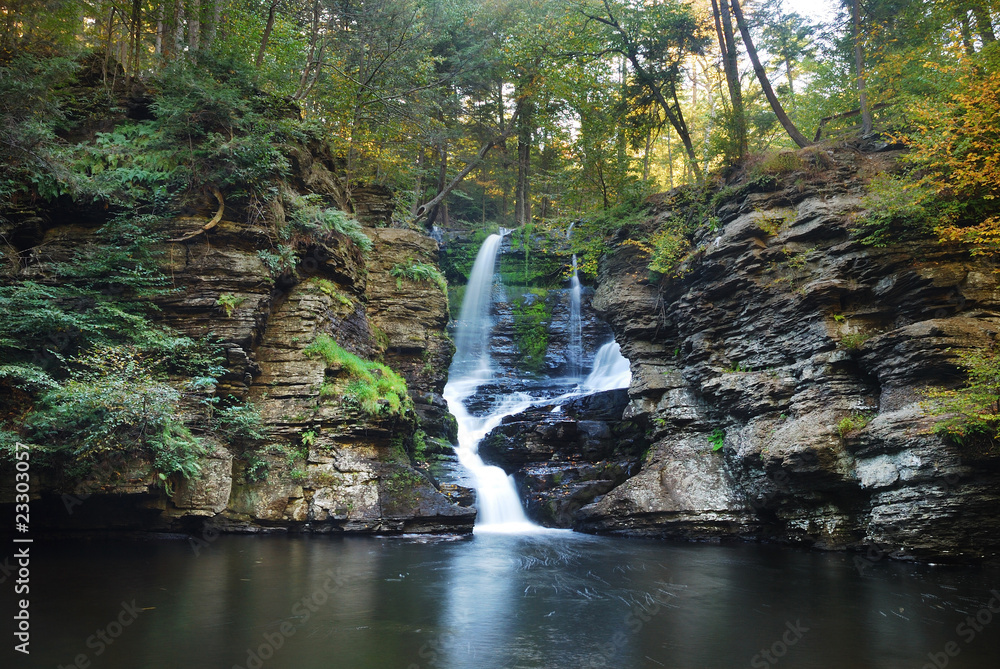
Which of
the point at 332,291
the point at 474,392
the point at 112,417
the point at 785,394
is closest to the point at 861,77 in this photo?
the point at 785,394

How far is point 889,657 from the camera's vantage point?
5.82 metres

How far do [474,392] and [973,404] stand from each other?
14268 millimetres

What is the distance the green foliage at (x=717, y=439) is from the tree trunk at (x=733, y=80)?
844 cm

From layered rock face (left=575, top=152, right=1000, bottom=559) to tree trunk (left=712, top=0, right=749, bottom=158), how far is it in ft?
7.61

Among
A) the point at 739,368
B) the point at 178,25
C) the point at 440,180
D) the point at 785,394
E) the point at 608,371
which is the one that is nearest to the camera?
the point at 785,394

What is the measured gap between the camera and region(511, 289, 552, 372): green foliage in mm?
23406

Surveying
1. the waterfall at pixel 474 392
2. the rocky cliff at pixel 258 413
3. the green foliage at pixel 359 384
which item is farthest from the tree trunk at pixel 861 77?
the rocky cliff at pixel 258 413

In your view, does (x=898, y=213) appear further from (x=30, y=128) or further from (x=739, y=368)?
(x=30, y=128)

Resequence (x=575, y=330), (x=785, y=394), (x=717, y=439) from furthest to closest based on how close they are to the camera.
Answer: (x=575, y=330)
(x=717, y=439)
(x=785, y=394)

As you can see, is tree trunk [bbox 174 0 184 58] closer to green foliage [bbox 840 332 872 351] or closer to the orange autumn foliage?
the orange autumn foliage

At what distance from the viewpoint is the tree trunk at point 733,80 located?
17.1 metres

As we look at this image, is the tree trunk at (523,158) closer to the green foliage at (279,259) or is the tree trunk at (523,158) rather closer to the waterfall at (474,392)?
the waterfall at (474,392)

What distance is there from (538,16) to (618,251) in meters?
12.4

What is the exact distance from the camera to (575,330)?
2377 centimetres
